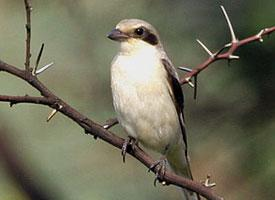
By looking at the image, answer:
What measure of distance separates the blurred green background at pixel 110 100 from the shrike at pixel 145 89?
901 mm

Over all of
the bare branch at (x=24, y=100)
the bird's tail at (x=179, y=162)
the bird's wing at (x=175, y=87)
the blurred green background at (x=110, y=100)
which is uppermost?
the bare branch at (x=24, y=100)

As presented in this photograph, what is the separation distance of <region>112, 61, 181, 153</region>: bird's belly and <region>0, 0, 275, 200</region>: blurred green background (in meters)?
0.88

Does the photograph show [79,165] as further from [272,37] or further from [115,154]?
[272,37]

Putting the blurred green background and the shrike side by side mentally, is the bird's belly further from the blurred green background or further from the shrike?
the blurred green background

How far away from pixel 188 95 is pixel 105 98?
1.37m

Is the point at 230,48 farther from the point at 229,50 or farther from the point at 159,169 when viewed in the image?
the point at 159,169

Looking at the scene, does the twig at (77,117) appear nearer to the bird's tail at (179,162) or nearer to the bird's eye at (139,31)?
the bird's eye at (139,31)

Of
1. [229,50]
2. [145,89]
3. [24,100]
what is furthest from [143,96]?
[24,100]

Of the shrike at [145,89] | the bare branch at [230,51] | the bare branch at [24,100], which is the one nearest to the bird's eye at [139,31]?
the shrike at [145,89]

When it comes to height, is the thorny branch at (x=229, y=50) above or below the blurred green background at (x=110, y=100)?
above

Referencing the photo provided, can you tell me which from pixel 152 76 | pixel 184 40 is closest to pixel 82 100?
pixel 184 40

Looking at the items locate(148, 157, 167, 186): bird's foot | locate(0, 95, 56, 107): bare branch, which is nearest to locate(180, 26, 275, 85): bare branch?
locate(148, 157, 167, 186): bird's foot

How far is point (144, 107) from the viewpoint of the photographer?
4.30m

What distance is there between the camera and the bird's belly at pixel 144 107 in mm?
4273
